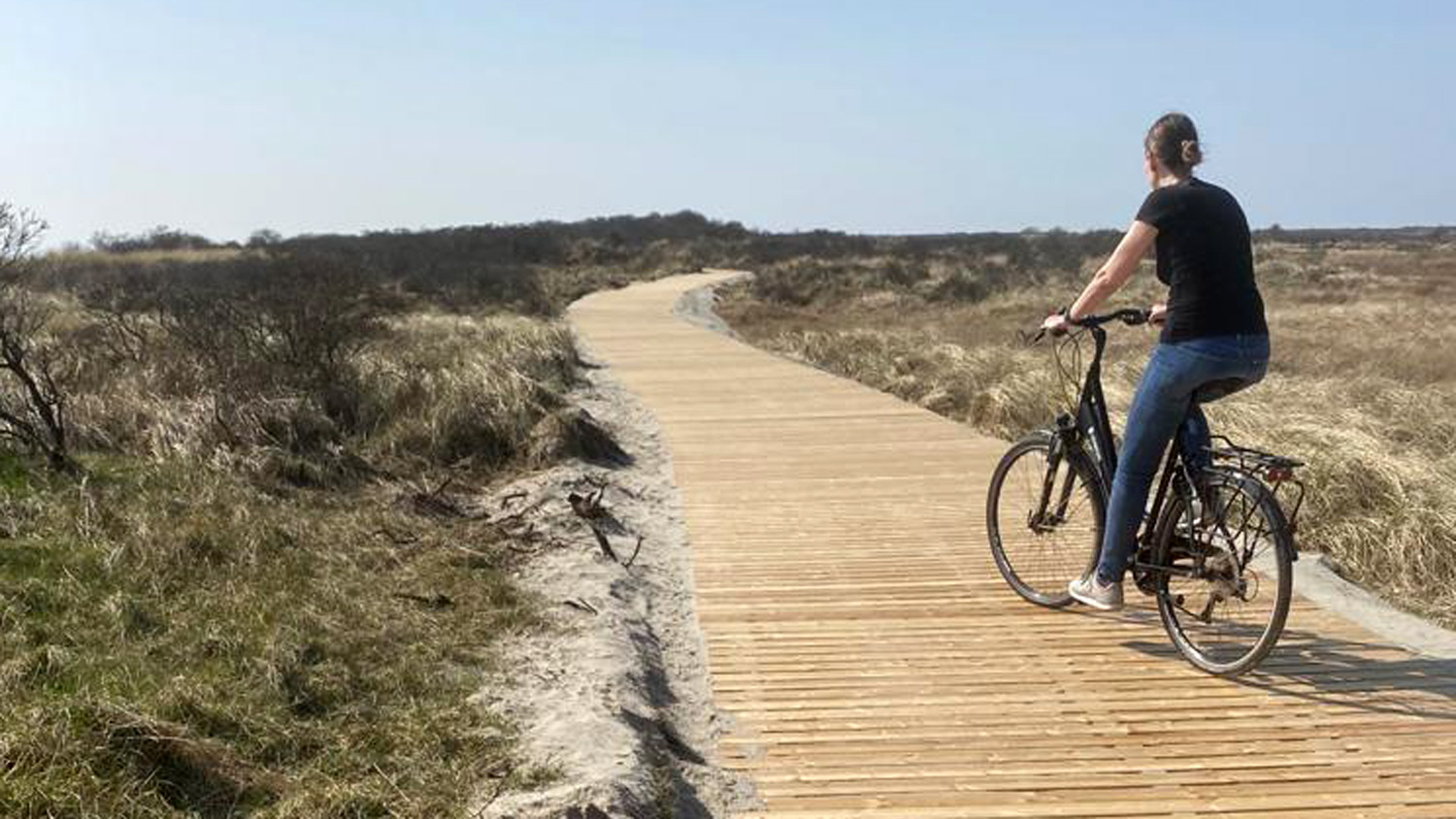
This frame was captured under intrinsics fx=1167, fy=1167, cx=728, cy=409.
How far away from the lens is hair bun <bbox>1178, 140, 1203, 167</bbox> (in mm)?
4004

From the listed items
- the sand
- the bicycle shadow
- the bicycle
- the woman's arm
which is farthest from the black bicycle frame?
the sand

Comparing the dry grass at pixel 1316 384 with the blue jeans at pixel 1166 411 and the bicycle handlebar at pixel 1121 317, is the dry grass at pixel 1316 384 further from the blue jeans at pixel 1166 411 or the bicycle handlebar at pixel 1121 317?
the bicycle handlebar at pixel 1121 317

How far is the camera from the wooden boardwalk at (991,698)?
3.34m

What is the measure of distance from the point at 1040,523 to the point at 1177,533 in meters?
0.91

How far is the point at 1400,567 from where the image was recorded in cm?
580

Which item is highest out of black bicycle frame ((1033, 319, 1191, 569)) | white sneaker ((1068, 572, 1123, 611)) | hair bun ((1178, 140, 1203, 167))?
hair bun ((1178, 140, 1203, 167))

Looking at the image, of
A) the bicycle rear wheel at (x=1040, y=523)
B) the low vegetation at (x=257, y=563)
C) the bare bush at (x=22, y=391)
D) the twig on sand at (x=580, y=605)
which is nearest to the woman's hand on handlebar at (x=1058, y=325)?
the bicycle rear wheel at (x=1040, y=523)

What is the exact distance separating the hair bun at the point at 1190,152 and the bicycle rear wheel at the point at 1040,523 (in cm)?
140

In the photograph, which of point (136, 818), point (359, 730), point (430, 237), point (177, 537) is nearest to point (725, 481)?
point (177, 537)

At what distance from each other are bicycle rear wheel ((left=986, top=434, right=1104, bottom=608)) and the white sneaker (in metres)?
0.20

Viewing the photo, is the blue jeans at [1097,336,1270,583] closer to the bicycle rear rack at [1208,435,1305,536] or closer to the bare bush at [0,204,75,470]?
the bicycle rear rack at [1208,435,1305,536]

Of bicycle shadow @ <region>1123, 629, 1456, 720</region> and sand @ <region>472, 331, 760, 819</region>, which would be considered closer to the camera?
sand @ <region>472, 331, 760, 819</region>

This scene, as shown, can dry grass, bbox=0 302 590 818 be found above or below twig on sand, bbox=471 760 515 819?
above

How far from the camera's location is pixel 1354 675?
13.6ft
